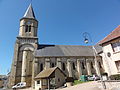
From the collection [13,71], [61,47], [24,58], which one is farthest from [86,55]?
[13,71]

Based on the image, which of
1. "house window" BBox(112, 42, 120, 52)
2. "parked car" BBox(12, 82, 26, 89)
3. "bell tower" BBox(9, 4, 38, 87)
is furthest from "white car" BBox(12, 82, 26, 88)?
"house window" BBox(112, 42, 120, 52)

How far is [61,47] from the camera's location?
3316 cm

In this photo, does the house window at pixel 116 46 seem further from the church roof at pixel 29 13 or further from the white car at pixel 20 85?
the church roof at pixel 29 13

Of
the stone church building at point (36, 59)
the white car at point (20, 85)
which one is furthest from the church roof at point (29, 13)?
the white car at point (20, 85)

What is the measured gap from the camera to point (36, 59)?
25547 mm

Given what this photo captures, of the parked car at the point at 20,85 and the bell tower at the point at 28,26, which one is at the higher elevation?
the bell tower at the point at 28,26

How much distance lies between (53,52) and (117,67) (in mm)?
18398

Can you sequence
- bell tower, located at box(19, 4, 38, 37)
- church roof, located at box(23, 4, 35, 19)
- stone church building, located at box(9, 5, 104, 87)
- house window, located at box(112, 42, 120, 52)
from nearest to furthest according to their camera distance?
house window, located at box(112, 42, 120, 52)
stone church building, located at box(9, 5, 104, 87)
bell tower, located at box(19, 4, 38, 37)
church roof, located at box(23, 4, 35, 19)

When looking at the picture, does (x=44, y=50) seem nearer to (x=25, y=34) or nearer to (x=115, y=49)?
(x=25, y=34)

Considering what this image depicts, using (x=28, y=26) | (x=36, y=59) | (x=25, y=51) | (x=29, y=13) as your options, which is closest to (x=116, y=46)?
(x=36, y=59)

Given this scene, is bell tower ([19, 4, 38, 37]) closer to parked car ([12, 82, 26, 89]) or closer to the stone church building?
the stone church building

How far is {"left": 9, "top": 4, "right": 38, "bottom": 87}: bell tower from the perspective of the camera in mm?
24062

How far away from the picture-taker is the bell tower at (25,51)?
78.9 ft

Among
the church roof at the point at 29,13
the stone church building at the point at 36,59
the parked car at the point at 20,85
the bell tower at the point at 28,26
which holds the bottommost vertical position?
the parked car at the point at 20,85
